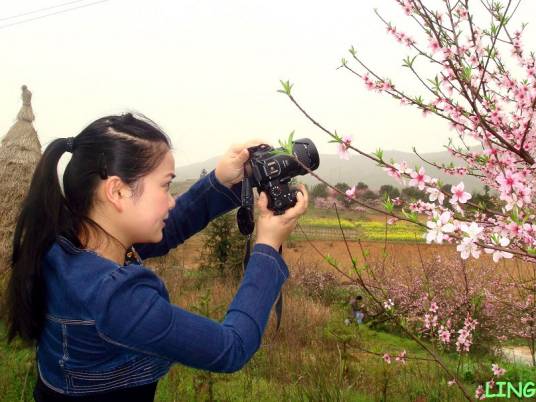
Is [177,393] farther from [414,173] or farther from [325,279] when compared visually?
[325,279]

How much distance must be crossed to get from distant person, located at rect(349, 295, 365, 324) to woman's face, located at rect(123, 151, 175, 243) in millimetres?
6065

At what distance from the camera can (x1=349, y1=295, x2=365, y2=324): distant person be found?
699cm

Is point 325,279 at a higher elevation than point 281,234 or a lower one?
lower

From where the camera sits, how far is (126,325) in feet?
3.34

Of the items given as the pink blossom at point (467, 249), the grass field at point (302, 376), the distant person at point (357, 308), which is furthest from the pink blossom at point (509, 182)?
the distant person at point (357, 308)

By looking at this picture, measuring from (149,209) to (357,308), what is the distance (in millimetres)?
6872

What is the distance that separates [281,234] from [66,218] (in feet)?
1.94

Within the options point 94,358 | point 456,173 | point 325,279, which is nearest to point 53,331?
point 94,358

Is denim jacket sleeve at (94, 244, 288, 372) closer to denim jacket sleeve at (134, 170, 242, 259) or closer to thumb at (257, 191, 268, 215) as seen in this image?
thumb at (257, 191, 268, 215)

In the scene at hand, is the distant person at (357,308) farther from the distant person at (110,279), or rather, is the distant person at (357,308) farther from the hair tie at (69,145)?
the hair tie at (69,145)

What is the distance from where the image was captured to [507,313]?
248 inches

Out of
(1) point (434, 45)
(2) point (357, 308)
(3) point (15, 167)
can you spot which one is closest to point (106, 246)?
(1) point (434, 45)

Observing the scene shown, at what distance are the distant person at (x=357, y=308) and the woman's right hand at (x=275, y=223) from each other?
5.89 meters

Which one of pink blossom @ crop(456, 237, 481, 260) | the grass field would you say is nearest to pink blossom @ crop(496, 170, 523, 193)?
pink blossom @ crop(456, 237, 481, 260)
